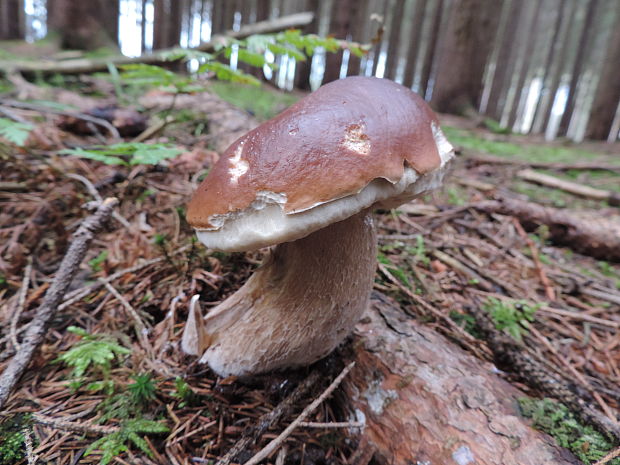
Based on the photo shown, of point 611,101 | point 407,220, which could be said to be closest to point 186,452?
point 407,220

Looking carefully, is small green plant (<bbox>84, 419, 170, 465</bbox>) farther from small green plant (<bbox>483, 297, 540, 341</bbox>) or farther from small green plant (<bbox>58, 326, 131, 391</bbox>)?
small green plant (<bbox>483, 297, 540, 341</bbox>)

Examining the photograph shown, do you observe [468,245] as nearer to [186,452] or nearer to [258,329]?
[258,329]

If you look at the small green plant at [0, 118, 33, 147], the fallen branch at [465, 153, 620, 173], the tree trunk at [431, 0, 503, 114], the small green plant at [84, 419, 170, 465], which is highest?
the tree trunk at [431, 0, 503, 114]

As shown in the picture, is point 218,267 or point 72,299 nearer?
point 72,299

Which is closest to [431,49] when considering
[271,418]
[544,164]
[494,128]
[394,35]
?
[394,35]

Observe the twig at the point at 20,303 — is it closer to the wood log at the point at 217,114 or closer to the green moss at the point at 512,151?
the wood log at the point at 217,114

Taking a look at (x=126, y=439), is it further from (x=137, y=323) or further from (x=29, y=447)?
(x=137, y=323)

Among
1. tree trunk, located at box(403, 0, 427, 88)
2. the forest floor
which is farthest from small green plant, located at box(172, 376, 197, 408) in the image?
tree trunk, located at box(403, 0, 427, 88)
